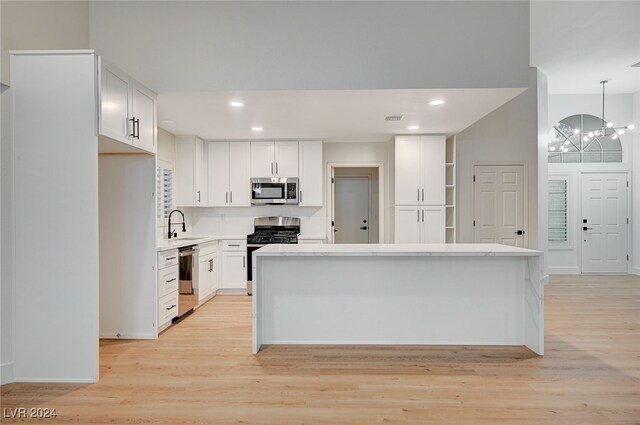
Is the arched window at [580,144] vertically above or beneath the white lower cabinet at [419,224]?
above

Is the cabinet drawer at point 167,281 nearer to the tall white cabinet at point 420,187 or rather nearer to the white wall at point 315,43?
the white wall at point 315,43

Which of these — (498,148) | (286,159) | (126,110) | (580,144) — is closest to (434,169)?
(498,148)

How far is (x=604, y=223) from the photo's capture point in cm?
705

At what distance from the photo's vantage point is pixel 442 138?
5.52 metres

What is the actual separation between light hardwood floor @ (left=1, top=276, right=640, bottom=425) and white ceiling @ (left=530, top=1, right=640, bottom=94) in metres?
3.39

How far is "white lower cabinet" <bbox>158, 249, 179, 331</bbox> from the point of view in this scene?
12.3 ft

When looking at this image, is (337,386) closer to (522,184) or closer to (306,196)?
(306,196)

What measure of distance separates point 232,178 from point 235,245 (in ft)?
3.41

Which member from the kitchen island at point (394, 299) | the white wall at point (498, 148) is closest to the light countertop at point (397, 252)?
the kitchen island at point (394, 299)

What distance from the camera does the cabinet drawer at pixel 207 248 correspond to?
489cm

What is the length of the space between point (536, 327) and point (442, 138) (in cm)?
310

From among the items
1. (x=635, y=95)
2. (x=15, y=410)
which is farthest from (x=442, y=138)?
(x=15, y=410)

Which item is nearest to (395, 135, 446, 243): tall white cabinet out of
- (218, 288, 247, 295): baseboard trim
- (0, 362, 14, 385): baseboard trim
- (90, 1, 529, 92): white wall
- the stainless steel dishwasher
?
(90, 1, 529, 92): white wall

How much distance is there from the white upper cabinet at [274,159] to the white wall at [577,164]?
4.86 meters
